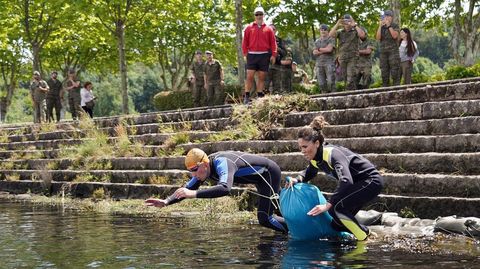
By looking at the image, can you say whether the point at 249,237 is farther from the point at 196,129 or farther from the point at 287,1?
the point at 287,1

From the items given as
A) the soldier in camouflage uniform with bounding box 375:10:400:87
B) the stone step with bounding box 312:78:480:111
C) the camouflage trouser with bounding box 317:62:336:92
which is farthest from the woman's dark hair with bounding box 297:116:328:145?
the camouflage trouser with bounding box 317:62:336:92

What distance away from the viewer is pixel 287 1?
30.4 meters

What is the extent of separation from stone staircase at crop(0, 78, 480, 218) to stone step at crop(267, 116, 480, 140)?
2cm

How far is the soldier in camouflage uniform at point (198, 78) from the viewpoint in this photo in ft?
63.8

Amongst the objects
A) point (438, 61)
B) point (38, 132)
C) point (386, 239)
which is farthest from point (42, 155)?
point (438, 61)

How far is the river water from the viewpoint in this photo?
6527mm

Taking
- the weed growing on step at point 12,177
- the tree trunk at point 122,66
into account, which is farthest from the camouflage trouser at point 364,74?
the tree trunk at point 122,66

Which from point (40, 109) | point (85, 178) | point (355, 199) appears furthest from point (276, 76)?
point (40, 109)

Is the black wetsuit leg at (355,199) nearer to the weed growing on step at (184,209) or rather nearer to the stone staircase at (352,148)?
the stone staircase at (352,148)

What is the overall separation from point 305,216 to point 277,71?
8849mm

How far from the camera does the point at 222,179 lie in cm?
792

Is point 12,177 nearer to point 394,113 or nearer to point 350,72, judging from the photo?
point 350,72

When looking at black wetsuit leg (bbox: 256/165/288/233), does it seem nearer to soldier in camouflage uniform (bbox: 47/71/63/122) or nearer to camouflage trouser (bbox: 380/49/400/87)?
camouflage trouser (bbox: 380/49/400/87)

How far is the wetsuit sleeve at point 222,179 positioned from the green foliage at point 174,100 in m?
16.1
